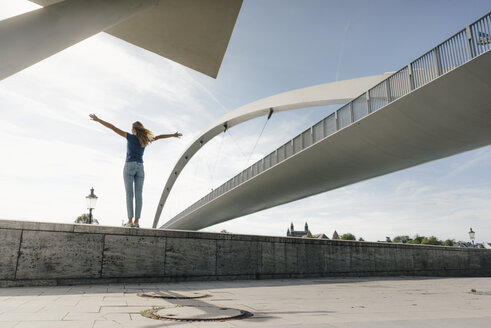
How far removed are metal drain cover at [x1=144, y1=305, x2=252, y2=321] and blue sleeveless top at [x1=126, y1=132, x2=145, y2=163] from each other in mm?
3039

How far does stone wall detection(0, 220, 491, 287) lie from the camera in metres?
5.41

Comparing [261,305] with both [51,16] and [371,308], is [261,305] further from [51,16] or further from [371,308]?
[51,16]

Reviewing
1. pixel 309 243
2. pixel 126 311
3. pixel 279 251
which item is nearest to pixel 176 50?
pixel 126 311

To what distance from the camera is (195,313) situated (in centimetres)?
317

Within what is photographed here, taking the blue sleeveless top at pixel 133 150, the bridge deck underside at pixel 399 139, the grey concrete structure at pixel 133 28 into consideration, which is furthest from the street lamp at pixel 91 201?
the bridge deck underside at pixel 399 139

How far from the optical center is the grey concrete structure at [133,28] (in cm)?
198

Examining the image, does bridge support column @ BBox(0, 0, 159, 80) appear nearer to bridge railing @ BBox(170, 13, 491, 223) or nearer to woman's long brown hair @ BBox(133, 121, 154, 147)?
woman's long brown hair @ BBox(133, 121, 154, 147)

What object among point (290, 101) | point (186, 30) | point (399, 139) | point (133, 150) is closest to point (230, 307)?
point (186, 30)

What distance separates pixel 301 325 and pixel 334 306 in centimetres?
146

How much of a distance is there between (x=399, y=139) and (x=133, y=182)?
1669 cm

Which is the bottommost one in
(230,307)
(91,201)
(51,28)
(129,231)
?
(230,307)

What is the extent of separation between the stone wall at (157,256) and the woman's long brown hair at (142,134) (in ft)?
5.78

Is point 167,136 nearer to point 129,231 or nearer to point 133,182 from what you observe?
point 133,182

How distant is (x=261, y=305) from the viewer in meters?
3.87
